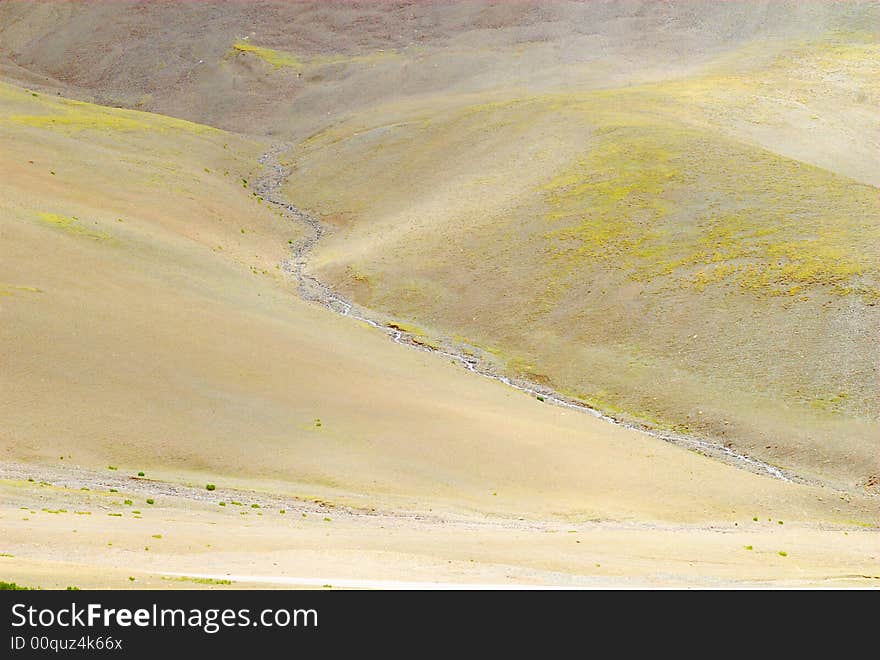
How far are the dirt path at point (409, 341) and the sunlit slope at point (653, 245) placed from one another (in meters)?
0.70

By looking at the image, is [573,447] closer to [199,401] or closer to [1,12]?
[199,401]

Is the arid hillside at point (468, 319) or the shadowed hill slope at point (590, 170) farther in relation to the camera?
the shadowed hill slope at point (590, 170)

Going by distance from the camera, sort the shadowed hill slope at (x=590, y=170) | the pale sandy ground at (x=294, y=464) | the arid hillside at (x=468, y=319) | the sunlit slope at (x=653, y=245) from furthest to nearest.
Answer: the shadowed hill slope at (x=590, y=170), the sunlit slope at (x=653, y=245), the arid hillside at (x=468, y=319), the pale sandy ground at (x=294, y=464)

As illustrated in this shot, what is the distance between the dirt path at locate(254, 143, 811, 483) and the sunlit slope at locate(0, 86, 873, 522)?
130 centimetres

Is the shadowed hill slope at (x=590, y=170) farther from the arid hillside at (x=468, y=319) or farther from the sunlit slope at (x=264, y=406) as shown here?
the sunlit slope at (x=264, y=406)

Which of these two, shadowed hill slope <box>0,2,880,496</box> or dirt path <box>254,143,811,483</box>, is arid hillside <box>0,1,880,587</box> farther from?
dirt path <box>254,143,811,483</box>

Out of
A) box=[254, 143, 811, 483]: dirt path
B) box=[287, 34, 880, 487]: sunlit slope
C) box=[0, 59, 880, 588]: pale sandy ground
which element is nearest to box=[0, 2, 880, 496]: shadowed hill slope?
box=[287, 34, 880, 487]: sunlit slope

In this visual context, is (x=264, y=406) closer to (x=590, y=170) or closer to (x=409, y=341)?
(x=409, y=341)

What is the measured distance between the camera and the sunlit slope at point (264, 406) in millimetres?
26859

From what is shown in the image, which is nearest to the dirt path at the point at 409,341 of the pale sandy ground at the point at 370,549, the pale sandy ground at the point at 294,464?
the pale sandy ground at the point at 294,464

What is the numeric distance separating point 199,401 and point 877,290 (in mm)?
27664

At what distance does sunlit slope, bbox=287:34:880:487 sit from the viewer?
39.8 m

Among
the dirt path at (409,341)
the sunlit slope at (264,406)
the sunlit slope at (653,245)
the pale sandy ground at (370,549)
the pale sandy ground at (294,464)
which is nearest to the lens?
the pale sandy ground at (370,549)
